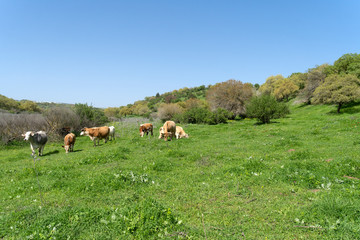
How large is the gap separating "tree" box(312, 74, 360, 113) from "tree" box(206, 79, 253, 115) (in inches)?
524

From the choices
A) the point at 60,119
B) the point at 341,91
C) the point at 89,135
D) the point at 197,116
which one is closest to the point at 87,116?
the point at 60,119

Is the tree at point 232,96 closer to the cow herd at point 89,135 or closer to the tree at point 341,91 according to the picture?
the tree at point 341,91

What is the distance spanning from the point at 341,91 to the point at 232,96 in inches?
750

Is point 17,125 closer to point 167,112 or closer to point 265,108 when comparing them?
point 167,112

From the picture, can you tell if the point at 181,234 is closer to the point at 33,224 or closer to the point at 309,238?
the point at 309,238

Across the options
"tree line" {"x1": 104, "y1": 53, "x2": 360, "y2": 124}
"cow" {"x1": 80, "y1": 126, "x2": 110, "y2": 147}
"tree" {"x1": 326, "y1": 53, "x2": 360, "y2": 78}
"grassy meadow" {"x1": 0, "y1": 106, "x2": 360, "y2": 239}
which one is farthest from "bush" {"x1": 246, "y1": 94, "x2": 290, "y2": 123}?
"tree" {"x1": 326, "y1": 53, "x2": 360, "y2": 78}

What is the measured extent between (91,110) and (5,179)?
24505 mm

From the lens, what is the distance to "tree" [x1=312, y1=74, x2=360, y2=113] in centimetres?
2932

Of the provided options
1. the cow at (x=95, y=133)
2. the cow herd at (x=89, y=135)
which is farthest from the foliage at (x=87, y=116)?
the cow at (x=95, y=133)

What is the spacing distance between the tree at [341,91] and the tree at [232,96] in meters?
13.3

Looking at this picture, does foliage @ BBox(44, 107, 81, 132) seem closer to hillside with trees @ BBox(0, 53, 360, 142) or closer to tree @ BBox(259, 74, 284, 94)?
hillside with trees @ BBox(0, 53, 360, 142)

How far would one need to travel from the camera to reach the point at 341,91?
3005cm

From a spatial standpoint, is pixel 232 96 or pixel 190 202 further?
pixel 232 96

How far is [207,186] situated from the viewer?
6.13m
